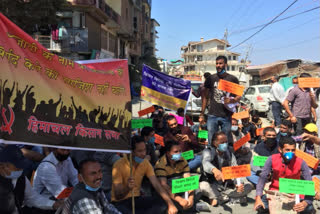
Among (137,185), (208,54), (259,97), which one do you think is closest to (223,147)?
(137,185)

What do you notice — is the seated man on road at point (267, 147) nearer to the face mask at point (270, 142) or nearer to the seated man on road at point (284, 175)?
the face mask at point (270, 142)

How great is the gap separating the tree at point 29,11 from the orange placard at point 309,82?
7502 millimetres

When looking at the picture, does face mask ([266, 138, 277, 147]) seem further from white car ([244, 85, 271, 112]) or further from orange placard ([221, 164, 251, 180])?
white car ([244, 85, 271, 112])

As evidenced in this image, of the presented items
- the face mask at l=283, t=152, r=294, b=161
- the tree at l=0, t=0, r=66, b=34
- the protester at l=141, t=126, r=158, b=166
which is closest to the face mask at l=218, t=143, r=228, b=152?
the face mask at l=283, t=152, r=294, b=161

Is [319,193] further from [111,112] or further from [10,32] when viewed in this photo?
[10,32]

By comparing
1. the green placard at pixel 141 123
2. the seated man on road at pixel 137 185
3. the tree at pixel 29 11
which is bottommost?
the seated man on road at pixel 137 185

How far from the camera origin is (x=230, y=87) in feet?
15.9

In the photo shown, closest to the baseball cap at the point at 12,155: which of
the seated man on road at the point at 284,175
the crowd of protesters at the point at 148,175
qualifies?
the crowd of protesters at the point at 148,175

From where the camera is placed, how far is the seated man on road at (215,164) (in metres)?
4.53

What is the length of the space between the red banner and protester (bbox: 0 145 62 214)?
2.71ft

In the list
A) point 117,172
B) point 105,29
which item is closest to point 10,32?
point 117,172

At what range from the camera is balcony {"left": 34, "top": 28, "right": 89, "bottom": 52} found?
21.3 metres

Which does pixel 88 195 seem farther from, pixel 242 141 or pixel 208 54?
pixel 208 54

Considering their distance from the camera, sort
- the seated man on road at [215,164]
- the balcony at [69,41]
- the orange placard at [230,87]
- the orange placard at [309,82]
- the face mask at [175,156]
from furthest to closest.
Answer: the balcony at [69,41] → the orange placard at [309,82] → the orange placard at [230,87] → the seated man on road at [215,164] → the face mask at [175,156]
